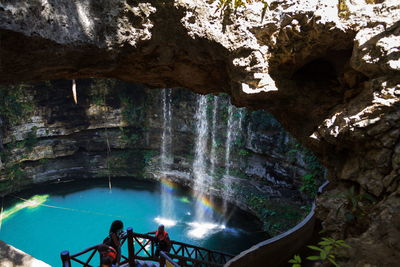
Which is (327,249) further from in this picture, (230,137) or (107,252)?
(230,137)

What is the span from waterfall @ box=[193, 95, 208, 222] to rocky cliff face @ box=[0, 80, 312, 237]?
191 millimetres

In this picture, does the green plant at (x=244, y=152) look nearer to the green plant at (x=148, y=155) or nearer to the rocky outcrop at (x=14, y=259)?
the green plant at (x=148, y=155)

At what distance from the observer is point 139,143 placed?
14539mm

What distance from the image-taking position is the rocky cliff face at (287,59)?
2803mm

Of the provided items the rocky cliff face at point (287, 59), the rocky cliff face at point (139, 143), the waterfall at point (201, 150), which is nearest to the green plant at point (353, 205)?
the rocky cliff face at point (287, 59)

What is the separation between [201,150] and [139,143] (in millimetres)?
3384

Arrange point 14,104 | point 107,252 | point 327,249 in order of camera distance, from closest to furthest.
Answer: point 327,249 → point 107,252 → point 14,104

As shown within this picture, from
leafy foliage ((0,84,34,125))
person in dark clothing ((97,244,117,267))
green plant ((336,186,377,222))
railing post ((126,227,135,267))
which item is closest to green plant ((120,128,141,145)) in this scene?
leafy foliage ((0,84,34,125))

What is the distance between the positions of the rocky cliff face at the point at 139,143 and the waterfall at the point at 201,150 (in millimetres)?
191

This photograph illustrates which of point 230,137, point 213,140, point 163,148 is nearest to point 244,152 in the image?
point 230,137

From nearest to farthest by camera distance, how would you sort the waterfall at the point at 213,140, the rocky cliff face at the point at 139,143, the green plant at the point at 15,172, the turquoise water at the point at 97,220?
1. the turquoise water at the point at 97,220
2. the rocky cliff face at the point at 139,143
3. the green plant at the point at 15,172
4. the waterfall at the point at 213,140

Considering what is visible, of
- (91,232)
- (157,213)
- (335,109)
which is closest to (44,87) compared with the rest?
(91,232)

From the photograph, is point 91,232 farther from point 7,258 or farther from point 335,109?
point 335,109

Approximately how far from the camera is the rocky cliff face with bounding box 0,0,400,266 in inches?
110
